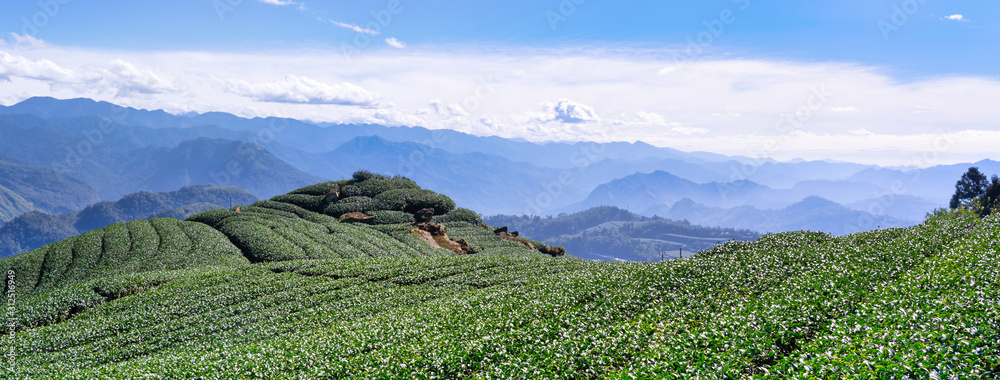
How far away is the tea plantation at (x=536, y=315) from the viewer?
1631 cm

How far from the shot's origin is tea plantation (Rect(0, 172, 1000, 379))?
53.5ft

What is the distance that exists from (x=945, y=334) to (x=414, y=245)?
222 ft

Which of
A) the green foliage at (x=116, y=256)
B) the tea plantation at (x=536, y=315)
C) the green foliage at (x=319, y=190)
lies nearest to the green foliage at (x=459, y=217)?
the green foliage at (x=319, y=190)

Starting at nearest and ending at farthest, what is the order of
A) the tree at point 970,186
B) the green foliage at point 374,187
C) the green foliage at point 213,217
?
the green foliage at point 213,217
the green foliage at point 374,187
the tree at point 970,186

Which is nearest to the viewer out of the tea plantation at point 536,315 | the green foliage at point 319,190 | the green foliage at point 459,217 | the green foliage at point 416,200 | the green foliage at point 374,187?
the tea plantation at point 536,315

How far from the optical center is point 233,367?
76.6 ft

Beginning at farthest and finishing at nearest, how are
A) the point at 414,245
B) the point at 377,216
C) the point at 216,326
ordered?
the point at 377,216
the point at 414,245
the point at 216,326

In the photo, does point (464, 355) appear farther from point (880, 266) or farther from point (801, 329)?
point (880, 266)

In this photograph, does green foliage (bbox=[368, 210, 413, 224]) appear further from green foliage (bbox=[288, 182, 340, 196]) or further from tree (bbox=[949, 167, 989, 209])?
tree (bbox=[949, 167, 989, 209])

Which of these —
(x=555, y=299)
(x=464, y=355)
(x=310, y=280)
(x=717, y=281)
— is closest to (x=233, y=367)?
(x=464, y=355)

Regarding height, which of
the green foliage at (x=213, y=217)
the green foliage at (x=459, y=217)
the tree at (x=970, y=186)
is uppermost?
the tree at (x=970, y=186)

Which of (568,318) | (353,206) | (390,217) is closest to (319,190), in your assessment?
(353,206)

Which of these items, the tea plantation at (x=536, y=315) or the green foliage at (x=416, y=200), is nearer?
the tea plantation at (x=536, y=315)

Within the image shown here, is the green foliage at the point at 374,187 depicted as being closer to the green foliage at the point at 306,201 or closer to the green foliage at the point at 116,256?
the green foliage at the point at 306,201
